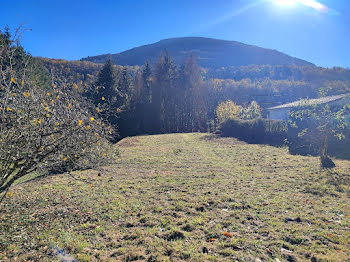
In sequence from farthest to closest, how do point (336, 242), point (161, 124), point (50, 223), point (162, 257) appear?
point (161, 124)
point (50, 223)
point (336, 242)
point (162, 257)

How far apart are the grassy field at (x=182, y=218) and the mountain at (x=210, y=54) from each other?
100493 millimetres

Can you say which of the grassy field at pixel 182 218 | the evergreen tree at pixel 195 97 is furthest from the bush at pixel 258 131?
the evergreen tree at pixel 195 97

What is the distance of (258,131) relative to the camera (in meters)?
19.8

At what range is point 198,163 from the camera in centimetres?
973

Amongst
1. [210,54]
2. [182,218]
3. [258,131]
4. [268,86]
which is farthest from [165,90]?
[210,54]

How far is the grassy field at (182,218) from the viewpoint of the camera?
302cm

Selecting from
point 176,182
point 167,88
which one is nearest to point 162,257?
point 176,182

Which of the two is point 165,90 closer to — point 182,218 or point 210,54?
point 182,218

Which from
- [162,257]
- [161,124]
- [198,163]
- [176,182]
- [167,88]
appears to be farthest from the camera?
[167,88]

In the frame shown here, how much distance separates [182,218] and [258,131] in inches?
692

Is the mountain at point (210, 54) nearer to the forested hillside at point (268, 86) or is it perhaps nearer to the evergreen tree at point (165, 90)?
the forested hillside at point (268, 86)

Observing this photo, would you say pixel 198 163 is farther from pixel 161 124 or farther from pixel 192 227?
pixel 161 124

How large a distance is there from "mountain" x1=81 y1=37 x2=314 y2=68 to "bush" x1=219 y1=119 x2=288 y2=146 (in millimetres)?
86855

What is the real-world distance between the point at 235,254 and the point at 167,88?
33.3 metres
